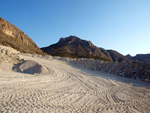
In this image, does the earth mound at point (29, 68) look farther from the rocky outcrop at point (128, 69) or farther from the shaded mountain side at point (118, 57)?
the shaded mountain side at point (118, 57)

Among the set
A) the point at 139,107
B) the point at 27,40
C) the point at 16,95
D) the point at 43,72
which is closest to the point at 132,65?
the point at 139,107

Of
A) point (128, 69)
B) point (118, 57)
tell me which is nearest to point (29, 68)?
point (128, 69)

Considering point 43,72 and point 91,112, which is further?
point 43,72

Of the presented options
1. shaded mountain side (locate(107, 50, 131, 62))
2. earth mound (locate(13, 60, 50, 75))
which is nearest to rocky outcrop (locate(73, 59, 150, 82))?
earth mound (locate(13, 60, 50, 75))

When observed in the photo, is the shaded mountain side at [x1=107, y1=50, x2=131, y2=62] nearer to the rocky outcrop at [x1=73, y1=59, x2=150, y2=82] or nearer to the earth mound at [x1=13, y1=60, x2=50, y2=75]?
the rocky outcrop at [x1=73, y1=59, x2=150, y2=82]

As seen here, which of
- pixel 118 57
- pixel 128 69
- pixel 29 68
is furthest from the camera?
pixel 118 57

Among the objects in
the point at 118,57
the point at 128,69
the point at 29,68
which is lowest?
the point at 29,68

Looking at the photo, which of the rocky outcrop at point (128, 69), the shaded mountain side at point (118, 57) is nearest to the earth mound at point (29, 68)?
the rocky outcrop at point (128, 69)

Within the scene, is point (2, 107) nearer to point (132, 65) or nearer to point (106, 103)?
point (106, 103)

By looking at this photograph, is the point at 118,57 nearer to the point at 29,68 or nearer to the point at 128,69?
the point at 128,69

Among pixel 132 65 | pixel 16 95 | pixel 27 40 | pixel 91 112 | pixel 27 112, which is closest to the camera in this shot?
pixel 27 112

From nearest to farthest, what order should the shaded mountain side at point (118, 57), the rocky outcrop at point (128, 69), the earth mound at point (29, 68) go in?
the earth mound at point (29, 68) < the rocky outcrop at point (128, 69) < the shaded mountain side at point (118, 57)

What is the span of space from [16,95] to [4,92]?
2.06ft

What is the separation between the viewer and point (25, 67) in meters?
9.55
